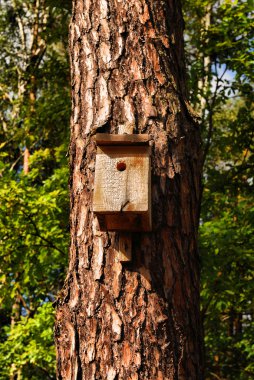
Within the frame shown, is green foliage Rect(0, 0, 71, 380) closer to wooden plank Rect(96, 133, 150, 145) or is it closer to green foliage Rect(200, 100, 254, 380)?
green foliage Rect(200, 100, 254, 380)

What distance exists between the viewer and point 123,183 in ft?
7.13

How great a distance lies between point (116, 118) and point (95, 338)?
36.9 inches

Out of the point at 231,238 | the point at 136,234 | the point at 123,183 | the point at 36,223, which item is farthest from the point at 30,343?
the point at 123,183

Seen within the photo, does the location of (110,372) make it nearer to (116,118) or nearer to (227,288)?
(116,118)

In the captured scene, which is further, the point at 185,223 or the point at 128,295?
the point at 185,223

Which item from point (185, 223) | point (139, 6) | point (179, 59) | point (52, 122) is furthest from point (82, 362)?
point (52, 122)

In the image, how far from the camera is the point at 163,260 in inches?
88.1

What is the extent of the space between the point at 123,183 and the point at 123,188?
3 centimetres

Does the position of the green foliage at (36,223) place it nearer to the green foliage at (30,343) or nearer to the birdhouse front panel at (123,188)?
the green foliage at (30,343)

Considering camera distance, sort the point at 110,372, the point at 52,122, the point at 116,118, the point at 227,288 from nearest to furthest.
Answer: the point at 110,372
the point at 116,118
the point at 227,288
the point at 52,122

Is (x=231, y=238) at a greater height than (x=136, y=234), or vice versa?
(x=231, y=238)

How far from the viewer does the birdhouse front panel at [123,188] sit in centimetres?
212

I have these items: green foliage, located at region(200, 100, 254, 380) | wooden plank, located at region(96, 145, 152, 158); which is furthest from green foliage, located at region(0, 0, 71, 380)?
wooden plank, located at region(96, 145, 152, 158)

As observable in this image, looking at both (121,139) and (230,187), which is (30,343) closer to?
(230,187)
